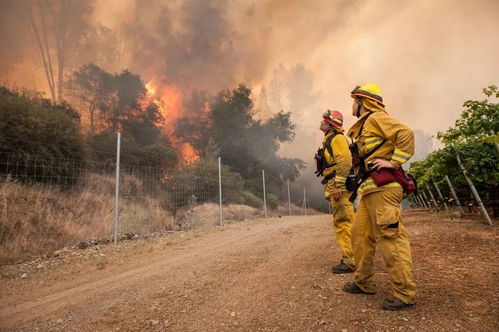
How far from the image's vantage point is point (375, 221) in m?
2.70

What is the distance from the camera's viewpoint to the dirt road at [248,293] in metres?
2.36

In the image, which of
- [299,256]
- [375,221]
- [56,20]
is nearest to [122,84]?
[56,20]

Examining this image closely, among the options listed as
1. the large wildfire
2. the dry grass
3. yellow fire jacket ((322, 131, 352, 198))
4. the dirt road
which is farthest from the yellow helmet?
the large wildfire

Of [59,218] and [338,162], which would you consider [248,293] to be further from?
[59,218]

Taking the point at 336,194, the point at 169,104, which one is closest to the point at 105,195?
the point at 336,194

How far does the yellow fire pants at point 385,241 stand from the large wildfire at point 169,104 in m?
24.9

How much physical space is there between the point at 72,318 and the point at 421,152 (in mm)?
105867

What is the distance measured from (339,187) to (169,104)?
1200 inches

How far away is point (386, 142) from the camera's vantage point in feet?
9.14

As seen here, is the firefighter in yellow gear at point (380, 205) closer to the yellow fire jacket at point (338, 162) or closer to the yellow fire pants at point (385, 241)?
the yellow fire pants at point (385, 241)

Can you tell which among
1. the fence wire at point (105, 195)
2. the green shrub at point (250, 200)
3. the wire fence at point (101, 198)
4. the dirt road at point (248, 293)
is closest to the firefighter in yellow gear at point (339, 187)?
the dirt road at point (248, 293)

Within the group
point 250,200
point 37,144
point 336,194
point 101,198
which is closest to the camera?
point 336,194

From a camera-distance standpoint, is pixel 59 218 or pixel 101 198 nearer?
pixel 59 218

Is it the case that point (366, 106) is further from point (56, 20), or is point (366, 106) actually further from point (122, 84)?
point (56, 20)
